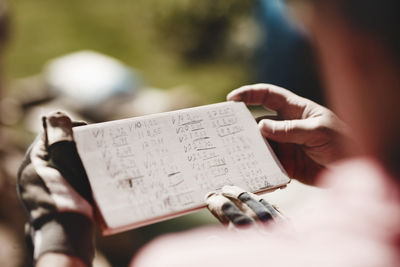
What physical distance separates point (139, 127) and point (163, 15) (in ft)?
17.4

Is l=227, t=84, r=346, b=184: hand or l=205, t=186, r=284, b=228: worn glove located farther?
l=227, t=84, r=346, b=184: hand

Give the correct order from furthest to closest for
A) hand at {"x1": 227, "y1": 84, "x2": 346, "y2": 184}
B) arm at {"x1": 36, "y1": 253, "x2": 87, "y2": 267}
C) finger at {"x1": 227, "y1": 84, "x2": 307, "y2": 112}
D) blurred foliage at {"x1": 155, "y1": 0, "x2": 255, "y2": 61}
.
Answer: blurred foliage at {"x1": 155, "y1": 0, "x2": 255, "y2": 61}, finger at {"x1": 227, "y1": 84, "x2": 307, "y2": 112}, hand at {"x1": 227, "y1": 84, "x2": 346, "y2": 184}, arm at {"x1": 36, "y1": 253, "x2": 87, "y2": 267}

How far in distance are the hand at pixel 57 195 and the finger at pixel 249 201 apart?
364 mm

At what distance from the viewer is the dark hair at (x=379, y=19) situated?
0.76 m

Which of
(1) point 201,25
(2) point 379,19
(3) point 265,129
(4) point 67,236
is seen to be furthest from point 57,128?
(1) point 201,25

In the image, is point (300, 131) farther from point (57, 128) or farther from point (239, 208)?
point (57, 128)

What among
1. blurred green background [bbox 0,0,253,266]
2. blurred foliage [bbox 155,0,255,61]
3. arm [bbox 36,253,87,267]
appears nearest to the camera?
arm [bbox 36,253,87,267]

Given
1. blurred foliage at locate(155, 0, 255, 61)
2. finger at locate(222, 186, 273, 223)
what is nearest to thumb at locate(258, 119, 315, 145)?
finger at locate(222, 186, 273, 223)

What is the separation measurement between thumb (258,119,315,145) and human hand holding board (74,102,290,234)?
0.03 m

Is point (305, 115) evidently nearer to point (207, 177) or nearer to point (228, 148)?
point (228, 148)

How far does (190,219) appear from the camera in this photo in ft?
9.28

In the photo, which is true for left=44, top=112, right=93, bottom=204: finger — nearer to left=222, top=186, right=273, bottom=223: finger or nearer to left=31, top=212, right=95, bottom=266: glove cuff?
left=31, top=212, right=95, bottom=266: glove cuff

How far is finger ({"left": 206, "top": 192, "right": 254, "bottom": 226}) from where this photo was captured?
3.65 ft

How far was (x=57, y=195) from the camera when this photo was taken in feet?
3.84
